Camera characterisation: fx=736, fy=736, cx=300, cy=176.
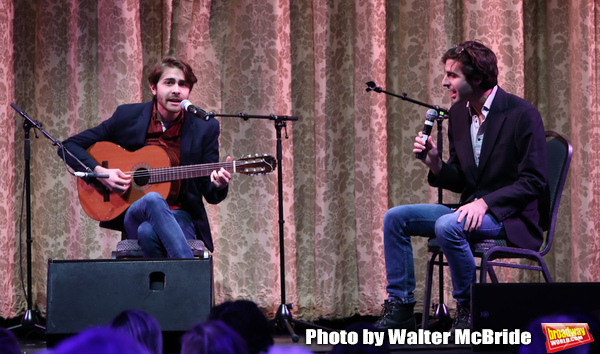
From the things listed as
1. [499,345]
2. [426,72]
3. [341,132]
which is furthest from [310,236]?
[499,345]

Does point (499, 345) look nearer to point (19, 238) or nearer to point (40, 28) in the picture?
point (19, 238)

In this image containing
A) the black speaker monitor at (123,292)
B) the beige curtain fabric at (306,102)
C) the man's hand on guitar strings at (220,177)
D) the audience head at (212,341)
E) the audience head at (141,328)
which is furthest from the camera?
the beige curtain fabric at (306,102)

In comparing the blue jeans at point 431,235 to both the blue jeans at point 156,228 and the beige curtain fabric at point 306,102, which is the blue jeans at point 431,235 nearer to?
the blue jeans at point 156,228

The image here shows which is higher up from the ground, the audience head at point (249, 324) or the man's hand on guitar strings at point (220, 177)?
the man's hand on guitar strings at point (220, 177)

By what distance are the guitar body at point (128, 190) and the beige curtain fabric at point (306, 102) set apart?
2.93 feet

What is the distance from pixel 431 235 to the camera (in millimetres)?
3135

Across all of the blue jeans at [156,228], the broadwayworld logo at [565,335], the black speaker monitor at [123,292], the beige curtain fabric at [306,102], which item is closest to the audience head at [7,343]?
the broadwayworld logo at [565,335]

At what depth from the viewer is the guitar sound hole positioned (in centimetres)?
340

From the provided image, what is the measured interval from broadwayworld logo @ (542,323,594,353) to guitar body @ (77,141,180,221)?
2109mm

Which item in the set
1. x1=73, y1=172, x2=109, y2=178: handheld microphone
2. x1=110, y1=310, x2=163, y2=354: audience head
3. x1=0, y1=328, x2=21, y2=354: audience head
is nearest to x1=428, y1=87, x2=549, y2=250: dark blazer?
x1=73, y1=172, x2=109, y2=178: handheld microphone

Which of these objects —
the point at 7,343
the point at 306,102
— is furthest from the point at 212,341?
the point at 306,102

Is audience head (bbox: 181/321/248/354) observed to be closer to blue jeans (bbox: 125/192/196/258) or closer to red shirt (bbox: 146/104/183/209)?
blue jeans (bbox: 125/192/196/258)

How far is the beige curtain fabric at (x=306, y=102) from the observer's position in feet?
14.4

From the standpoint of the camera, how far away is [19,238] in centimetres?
435
